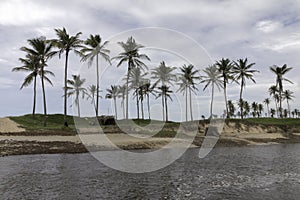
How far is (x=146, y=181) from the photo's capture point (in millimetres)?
21156

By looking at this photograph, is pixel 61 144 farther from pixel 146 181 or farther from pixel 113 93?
pixel 113 93

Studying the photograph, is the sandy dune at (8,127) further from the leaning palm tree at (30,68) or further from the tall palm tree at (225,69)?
the tall palm tree at (225,69)

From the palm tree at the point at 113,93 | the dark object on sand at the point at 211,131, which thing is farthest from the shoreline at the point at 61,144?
the palm tree at the point at 113,93

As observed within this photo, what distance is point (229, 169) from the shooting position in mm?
27281

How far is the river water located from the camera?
17109 mm

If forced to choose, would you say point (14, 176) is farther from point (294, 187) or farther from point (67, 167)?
point (294, 187)

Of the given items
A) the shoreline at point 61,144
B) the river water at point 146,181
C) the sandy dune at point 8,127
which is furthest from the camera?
the sandy dune at point 8,127

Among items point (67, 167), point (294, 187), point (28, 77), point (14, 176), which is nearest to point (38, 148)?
point (67, 167)

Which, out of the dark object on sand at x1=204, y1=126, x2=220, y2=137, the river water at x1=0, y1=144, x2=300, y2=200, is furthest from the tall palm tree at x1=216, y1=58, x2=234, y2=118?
the river water at x1=0, y1=144, x2=300, y2=200

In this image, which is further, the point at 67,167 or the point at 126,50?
the point at 126,50

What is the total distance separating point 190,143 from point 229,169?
83.2ft

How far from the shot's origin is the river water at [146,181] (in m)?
17.1

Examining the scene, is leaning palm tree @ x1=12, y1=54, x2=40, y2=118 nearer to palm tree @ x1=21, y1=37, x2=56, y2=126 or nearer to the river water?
palm tree @ x1=21, y1=37, x2=56, y2=126

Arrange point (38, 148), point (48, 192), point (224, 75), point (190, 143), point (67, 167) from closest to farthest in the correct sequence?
point (48, 192)
point (67, 167)
point (38, 148)
point (190, 143)
point (224, 75)
